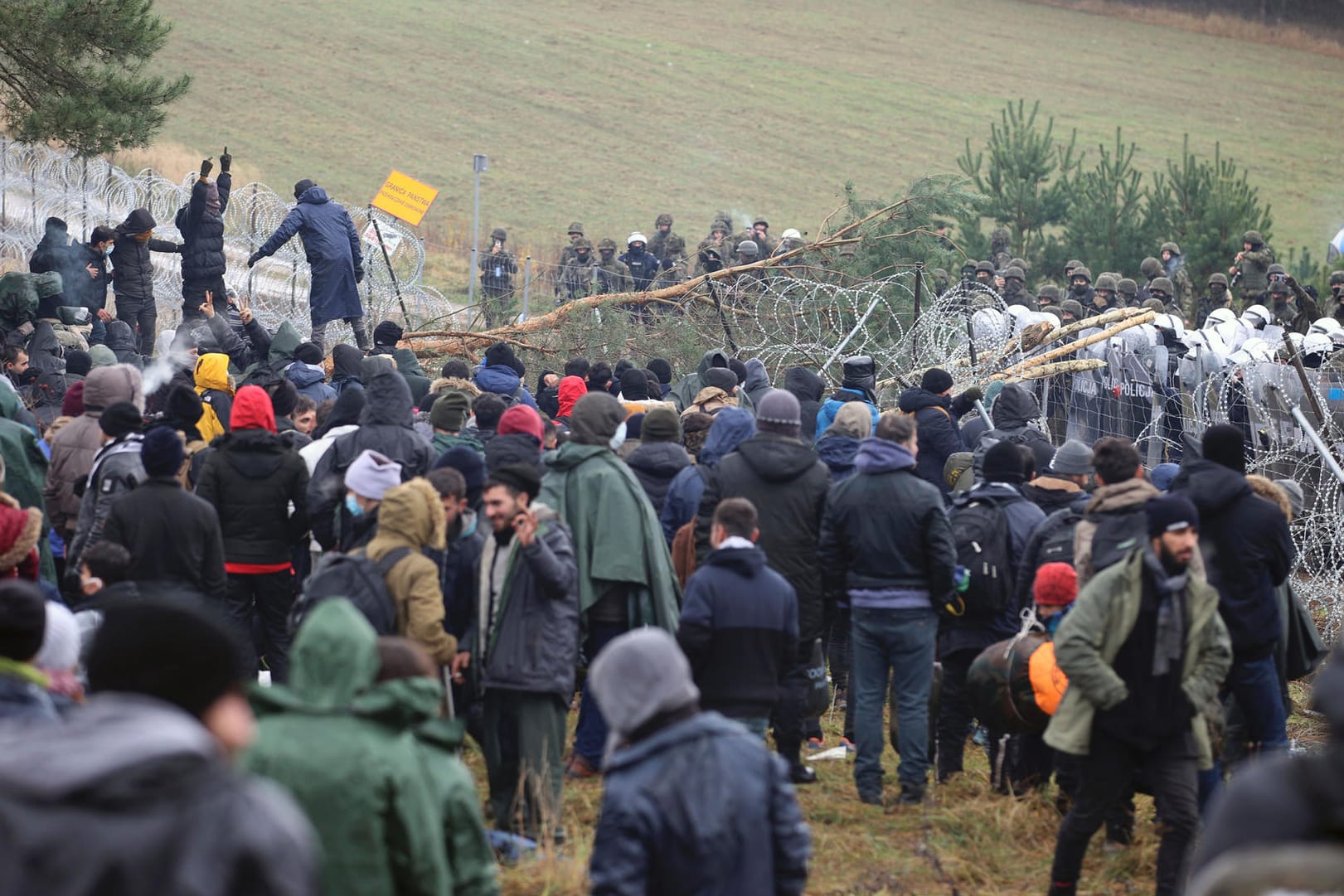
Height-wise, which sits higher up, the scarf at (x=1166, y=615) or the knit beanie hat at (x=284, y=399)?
the scarf at (x=1166, y=615)

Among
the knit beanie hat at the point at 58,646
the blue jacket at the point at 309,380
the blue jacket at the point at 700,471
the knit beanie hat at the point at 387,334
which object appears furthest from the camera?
the knit beanie hat at the point at 387,334

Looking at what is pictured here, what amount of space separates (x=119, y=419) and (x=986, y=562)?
4254mm

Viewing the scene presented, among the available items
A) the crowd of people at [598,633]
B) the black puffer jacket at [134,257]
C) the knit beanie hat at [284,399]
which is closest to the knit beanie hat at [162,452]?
the crowd of people at [598,633]

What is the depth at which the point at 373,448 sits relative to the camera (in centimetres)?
766

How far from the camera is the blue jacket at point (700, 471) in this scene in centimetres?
782

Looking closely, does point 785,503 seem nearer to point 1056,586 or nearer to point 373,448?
point 1056,586

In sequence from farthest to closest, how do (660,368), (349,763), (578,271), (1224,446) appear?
(578,271) < (660,368) < (1224,446) < (349,763)

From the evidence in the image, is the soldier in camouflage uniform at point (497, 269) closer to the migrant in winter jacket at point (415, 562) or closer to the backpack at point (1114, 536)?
the migrant in winter jacket at point (415, 562)

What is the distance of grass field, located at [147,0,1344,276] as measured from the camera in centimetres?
4294

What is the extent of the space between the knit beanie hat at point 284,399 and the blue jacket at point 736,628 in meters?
3.72

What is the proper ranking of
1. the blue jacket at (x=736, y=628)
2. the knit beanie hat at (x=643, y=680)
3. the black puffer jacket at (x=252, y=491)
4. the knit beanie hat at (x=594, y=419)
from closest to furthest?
the knit beanie hat at (x=643, y=680)
the blue jacket at (x=736, y=628)
the knit beanie hat at (x=594, y=419)
the black puffer jacket at (x=252, y=491)

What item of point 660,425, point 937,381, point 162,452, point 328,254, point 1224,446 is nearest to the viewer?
point 1224,446

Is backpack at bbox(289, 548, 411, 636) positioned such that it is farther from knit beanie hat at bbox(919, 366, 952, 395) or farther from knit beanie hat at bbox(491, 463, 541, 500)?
knit beanie hat at bbox(919, 366, 952, 395)

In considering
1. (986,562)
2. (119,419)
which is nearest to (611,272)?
(119,419)
